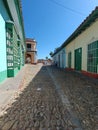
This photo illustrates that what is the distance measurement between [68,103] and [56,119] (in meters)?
1.20

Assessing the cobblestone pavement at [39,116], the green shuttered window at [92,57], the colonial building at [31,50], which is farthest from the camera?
the colonial building at [31,50]

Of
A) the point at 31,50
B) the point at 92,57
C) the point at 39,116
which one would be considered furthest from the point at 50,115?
the point at 31,50

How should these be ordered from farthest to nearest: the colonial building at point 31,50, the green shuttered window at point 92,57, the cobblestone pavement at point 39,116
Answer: the colonial building at point 31,50 < the green shuttered window at point 92,57 < the cobblestone pavement at point 39,116

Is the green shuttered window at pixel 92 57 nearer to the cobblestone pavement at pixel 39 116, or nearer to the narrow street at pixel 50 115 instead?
the narrow street at pixel 50 115

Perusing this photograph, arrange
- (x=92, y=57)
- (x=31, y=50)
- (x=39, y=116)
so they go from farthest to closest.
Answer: (x=31, y=50) < (x=92, y=57) < (x=39, y=116)

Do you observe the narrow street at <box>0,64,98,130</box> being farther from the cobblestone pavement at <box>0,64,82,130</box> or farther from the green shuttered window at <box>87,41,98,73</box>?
the green shuttered window at <box>87,41,98,73</box>

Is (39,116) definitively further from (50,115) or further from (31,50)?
(31,50)

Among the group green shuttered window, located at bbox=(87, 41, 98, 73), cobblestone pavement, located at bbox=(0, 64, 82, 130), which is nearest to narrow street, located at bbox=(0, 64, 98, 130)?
cobblestone pavement, located at bbox=(0, 64, 82, 130)

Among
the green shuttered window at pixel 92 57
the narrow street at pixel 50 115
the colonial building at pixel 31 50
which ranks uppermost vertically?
the colonial building at pixel 31 50

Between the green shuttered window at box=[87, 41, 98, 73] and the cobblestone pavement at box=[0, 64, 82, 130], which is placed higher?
the green shuttered window at box=[87, 41, 98, 73]

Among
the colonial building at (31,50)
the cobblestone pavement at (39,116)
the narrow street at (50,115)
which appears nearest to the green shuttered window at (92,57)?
the narrow street at (50,115)

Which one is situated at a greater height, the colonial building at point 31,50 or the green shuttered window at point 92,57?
the colonial building at point 31,50

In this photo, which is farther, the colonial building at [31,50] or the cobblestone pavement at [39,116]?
the colonial building at [31,50]

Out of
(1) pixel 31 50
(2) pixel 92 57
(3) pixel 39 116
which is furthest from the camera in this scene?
(1) pixel 31 50
